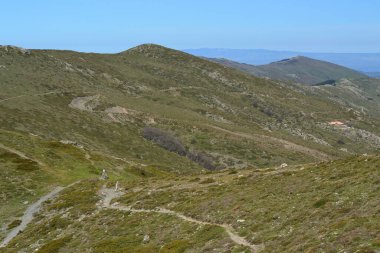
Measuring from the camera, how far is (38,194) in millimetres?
57625

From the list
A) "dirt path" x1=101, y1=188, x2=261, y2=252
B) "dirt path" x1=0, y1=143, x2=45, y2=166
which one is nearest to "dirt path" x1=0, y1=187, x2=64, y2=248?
"dirt path" x1=101, y1=188, x2=261, y2=252

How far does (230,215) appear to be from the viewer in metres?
34.1

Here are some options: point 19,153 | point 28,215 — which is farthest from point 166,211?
point 19,153

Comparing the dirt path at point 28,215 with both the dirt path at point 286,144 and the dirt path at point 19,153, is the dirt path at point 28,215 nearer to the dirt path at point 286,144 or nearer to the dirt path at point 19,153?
the dirt path at point 19,153

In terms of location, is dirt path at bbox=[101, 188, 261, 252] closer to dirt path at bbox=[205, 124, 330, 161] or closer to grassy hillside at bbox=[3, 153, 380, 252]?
grassy hillside at bbox=[3, 153, 380, 252]

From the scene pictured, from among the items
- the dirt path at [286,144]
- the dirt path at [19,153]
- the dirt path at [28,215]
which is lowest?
the dirt path at [286,144]

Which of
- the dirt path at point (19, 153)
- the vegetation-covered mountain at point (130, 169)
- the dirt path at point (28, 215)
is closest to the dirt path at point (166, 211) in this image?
the vegetation-covered mountain at point (130, 169)

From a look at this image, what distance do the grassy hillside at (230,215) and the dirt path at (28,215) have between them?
1.30 metres

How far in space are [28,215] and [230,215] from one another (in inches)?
1018

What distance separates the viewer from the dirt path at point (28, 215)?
4393 cm

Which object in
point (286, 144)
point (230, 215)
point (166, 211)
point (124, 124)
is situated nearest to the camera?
point (230, 215)

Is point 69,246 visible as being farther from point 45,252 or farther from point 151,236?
point 151,236

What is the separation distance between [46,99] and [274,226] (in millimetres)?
134988

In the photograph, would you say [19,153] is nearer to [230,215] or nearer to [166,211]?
[166,211]
